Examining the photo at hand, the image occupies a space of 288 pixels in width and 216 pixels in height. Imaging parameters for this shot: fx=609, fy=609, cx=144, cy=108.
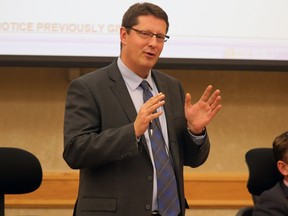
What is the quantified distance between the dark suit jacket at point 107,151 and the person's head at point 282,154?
1.94ft

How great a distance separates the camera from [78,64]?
3.47m

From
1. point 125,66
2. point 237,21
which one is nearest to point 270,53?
point 237,21

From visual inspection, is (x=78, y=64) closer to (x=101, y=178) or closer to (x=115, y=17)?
(x=115, y=17)

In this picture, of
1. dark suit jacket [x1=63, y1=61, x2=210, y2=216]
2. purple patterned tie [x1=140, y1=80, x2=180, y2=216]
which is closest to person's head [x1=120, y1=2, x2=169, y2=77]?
dark suit jacket [x1=63, y1=61, x2=210, y2=216]

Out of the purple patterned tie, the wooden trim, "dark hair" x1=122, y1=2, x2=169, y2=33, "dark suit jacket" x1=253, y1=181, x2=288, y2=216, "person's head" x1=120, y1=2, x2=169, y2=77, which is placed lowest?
the wooden trim

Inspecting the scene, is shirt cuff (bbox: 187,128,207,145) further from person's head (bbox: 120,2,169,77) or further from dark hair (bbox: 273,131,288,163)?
dark hair (bbox: 273,131,288,163)

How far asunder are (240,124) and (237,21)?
655 mm

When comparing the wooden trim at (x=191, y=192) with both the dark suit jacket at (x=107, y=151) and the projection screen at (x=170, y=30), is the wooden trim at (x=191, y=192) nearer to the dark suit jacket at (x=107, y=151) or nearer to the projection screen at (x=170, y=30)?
the projection screen at (x=170, y=30)

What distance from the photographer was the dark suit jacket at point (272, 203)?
2545 millimetres

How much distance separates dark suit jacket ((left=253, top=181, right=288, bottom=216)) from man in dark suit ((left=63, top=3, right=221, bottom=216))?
14.9 inches

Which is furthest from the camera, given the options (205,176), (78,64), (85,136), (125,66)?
(205,176)

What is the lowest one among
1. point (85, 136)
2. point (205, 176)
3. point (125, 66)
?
point (205, 176)

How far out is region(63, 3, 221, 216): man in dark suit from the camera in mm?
2090

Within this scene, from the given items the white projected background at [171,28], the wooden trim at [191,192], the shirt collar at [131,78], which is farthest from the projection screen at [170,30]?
the shirt collar at [131,78]
